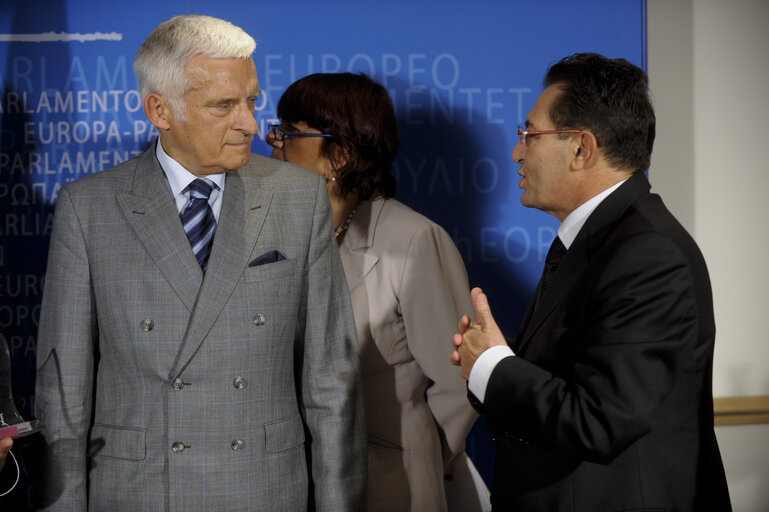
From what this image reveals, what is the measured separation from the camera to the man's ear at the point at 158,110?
2.17m

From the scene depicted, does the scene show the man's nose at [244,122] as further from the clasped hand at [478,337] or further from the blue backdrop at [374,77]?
the blue backdrop at [374,77]

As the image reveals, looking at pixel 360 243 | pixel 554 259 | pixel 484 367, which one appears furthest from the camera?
pixel 360 243

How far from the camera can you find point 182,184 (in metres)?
2.19

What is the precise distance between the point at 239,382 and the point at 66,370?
1.32 feet

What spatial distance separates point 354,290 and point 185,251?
76 centimetres

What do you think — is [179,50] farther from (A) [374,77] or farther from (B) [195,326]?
(A) [374,77]

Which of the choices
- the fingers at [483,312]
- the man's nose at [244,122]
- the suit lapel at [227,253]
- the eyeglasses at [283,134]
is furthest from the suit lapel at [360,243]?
the fingers at [483,312]

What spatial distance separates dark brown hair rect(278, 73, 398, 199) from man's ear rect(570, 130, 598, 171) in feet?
3.08

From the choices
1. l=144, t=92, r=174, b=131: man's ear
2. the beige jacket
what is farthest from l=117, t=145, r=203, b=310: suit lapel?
the beige jacket

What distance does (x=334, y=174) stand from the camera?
2.87 metres

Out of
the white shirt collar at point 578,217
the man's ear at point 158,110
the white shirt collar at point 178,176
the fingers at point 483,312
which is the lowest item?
the fingers at point 483,312

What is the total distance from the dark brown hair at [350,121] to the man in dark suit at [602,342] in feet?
2.65

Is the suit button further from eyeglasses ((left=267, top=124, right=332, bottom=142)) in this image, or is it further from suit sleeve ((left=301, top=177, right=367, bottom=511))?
eyeglasses ((left=267, top=124, right=332, bottom=142))

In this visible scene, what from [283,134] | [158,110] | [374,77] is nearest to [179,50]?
[158,110]
